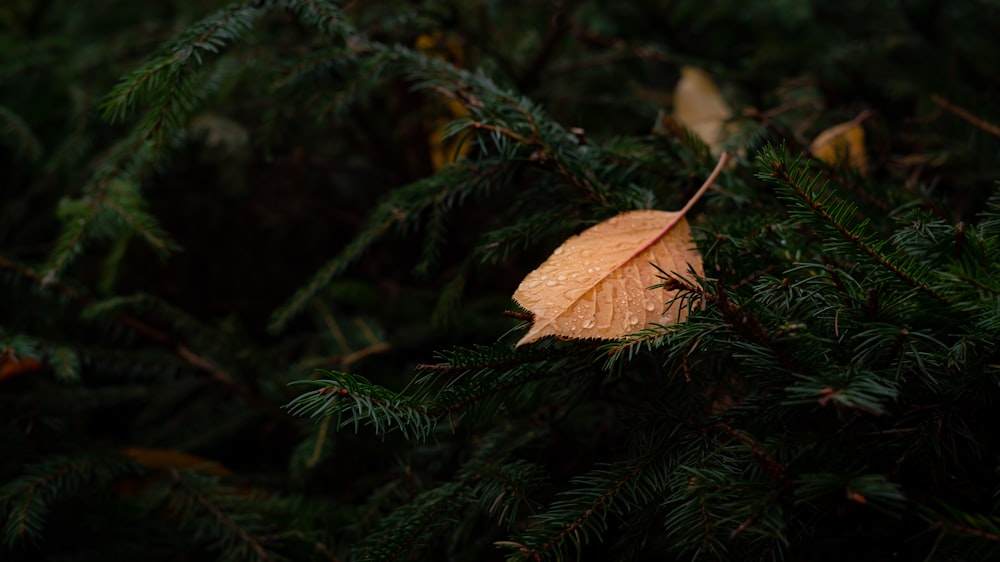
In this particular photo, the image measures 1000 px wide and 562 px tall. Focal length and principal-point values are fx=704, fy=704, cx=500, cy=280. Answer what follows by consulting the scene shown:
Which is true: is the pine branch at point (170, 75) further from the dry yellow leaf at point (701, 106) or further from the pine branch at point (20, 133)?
the dry yellow leaf at point (701, 106)

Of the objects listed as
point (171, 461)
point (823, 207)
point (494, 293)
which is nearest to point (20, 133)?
point (171, 461)

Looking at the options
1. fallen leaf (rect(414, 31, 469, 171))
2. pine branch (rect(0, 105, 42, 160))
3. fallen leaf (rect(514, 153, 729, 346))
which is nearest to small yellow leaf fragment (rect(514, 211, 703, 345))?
fallen leaf (rect(514, 153, 729, 346))

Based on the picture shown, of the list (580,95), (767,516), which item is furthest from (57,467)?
(580,95)

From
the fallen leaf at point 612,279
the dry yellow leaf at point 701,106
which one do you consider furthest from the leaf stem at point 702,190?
the dry yellow leaf at point 701,106

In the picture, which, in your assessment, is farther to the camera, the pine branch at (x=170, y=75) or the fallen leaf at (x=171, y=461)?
the fallen leaf at (x=171, y=461)

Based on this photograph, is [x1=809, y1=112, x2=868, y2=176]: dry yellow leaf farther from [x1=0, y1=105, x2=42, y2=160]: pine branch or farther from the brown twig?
[x1=0, y1=105, x2=42, y2=160]: pine branch

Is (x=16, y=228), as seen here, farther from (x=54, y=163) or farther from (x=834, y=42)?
(x=834, y=42)

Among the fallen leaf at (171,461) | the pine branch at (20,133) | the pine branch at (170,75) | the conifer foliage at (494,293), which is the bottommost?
the fallen leaf at (171,461)
